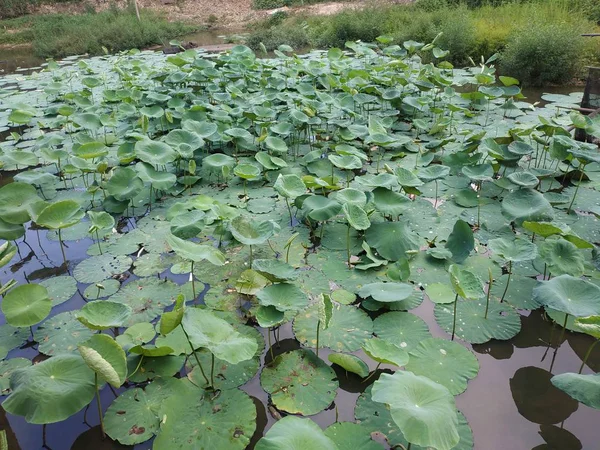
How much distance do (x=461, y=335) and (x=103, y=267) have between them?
2.19 meters

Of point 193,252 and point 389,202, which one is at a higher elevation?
point 193,252

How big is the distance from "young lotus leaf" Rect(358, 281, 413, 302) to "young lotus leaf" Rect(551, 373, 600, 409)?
756 mm

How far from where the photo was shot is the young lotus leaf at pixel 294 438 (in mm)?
1286

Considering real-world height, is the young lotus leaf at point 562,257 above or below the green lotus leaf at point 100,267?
above

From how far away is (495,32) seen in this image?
8062 mm

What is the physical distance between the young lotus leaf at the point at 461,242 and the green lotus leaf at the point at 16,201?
269 centimetres

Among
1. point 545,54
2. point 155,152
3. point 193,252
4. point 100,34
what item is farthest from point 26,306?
point 100,34

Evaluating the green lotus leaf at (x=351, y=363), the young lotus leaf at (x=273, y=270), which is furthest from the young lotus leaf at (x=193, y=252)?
the green lotus leaf at (x=351, y=363)

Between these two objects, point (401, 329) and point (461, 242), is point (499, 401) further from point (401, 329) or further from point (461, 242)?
point (461, 242)

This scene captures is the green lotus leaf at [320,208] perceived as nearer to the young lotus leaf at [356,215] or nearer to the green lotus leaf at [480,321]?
the young lotus leaf at [356,215]

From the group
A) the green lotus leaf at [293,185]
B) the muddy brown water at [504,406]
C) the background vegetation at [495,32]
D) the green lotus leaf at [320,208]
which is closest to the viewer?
the muddy brown water at [504,406]

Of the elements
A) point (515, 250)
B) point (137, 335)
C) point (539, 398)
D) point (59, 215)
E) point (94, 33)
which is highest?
point (59, 215)

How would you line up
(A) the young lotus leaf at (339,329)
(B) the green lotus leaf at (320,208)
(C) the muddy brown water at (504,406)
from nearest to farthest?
(C) the muddy brown water at (504,406)
(A) the young lotus leaf at (339,329)
(B) the green lotus leaf at (320,208)

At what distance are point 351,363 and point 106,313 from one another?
110cm
